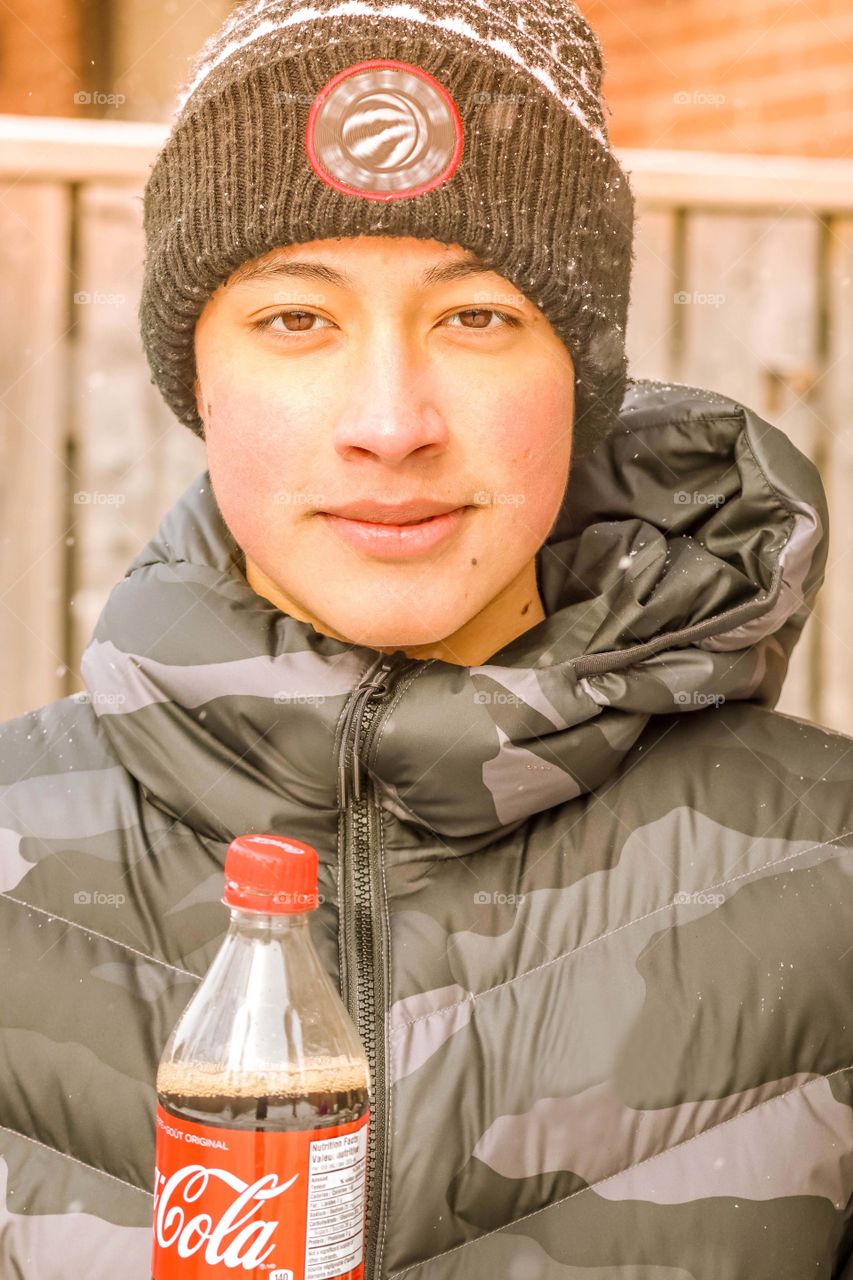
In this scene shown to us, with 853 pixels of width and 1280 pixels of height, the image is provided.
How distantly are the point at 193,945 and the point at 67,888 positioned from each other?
0.41 feet

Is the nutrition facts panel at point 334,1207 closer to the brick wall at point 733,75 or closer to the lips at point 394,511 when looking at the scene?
the lips at point 394,511

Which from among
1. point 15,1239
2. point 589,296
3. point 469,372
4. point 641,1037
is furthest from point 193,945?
point 589,296

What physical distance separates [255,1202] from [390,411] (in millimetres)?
621

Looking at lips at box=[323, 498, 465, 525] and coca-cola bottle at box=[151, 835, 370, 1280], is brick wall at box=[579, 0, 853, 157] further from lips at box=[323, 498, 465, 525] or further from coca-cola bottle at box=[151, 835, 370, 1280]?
coca-cola bottle at box=[151, 835, 370, 1280]

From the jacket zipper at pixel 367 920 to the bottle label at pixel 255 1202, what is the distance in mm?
196

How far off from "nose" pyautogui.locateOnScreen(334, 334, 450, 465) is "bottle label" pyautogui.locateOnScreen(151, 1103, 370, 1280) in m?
0.55

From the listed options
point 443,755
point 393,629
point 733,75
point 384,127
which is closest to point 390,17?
point 384,127

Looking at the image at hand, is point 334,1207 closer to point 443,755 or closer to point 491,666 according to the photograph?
point 443,755

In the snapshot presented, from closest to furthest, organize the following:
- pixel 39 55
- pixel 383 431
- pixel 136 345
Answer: pixel 383 431, pixel 39 55, pixel 136 345

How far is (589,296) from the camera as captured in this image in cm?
133

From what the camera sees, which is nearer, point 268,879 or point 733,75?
point 268,879

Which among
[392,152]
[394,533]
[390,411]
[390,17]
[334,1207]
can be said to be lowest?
[334,1207]

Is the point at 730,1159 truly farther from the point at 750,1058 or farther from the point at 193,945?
the point at 193,945

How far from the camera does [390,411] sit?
1.13 meters
